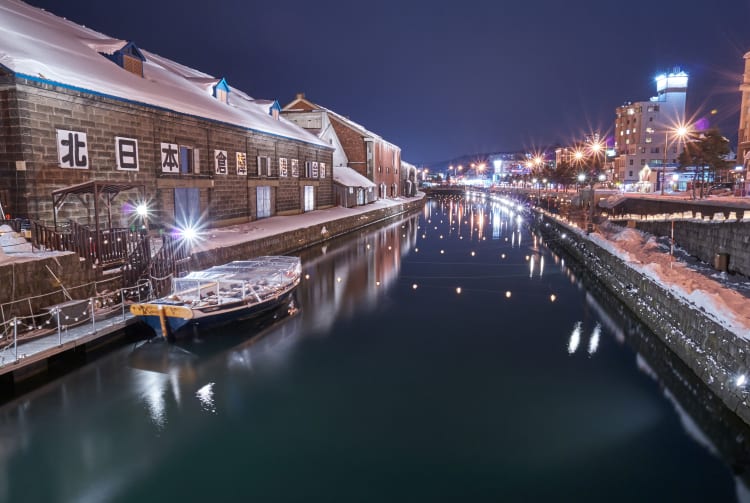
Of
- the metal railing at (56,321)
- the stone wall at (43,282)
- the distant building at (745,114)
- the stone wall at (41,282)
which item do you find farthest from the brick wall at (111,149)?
the distant building at (745,114)

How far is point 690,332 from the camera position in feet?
42.3

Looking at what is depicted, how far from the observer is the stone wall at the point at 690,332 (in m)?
10.2

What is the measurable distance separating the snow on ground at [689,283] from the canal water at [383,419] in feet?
6.25

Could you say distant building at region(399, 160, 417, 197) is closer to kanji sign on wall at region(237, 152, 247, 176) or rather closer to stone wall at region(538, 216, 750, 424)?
kanji sign on wall at region(237, 152, 247, 176)

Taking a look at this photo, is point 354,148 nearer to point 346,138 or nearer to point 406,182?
point 346,138

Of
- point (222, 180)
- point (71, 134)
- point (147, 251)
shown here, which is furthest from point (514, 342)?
point (222, 180)

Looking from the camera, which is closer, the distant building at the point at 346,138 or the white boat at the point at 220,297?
the white boat at the point at 220,297

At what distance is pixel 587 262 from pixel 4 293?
26097 mm

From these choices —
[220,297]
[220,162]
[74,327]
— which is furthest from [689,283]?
[220,162]

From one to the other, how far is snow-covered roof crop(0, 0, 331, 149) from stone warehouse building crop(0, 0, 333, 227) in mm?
74

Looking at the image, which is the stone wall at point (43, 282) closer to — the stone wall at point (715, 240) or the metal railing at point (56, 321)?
the metal railing at point (56, 321)

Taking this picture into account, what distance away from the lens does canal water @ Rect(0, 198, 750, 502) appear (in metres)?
8.52

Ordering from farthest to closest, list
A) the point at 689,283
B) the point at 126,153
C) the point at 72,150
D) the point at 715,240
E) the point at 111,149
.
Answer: the point at 715,240, the point at 126,153, the point at 111,149, the point at 72,150, the point at 689,283

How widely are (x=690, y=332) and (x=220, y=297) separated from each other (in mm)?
13149
